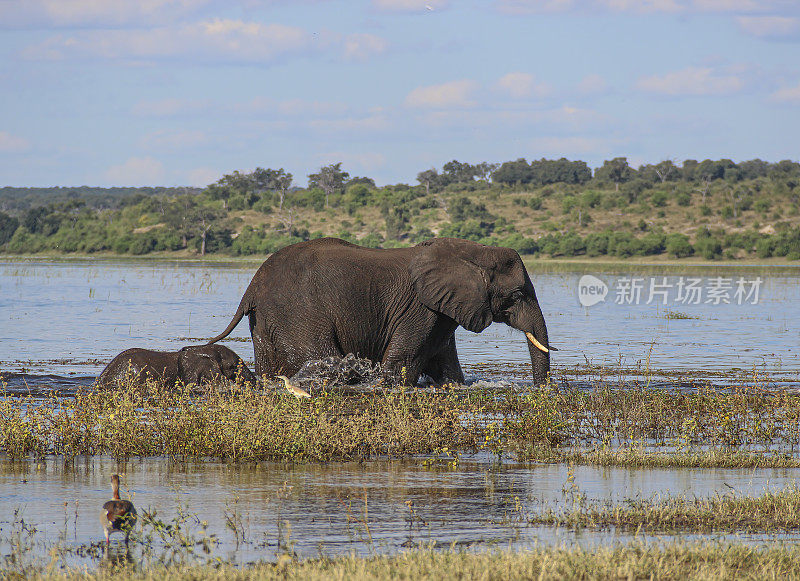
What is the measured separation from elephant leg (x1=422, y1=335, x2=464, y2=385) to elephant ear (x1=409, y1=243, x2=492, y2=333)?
1016 mm

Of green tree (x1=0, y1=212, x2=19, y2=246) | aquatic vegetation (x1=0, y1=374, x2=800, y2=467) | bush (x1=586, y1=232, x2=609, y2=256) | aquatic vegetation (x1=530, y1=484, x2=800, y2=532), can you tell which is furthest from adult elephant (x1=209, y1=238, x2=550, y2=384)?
green tree (x1=0, y1=212, x2=19, y2=246)

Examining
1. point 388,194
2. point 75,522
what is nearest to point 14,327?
point 75,522

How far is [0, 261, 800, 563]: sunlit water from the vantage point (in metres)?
7.79

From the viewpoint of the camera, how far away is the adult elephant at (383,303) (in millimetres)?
13742

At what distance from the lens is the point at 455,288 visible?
44.9 feet

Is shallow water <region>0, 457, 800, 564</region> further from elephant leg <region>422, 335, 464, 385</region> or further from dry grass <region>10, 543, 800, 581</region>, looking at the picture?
elephant leg <region>422, 335, 464, 385</region>

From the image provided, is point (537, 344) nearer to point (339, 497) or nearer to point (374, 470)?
point (374, 470)

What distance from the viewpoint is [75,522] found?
7941 mm

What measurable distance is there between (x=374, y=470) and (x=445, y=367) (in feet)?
16.0

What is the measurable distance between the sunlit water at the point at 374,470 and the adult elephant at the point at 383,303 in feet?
6.21

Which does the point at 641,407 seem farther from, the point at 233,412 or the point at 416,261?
the point at 233,412

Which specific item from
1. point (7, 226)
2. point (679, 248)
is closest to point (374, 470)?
point (679, 248)

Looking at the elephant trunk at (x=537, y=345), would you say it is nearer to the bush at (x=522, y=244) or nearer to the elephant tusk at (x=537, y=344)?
the elephant tusk at (x=537, y=344)

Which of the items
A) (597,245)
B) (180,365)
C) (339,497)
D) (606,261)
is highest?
(597,245)
